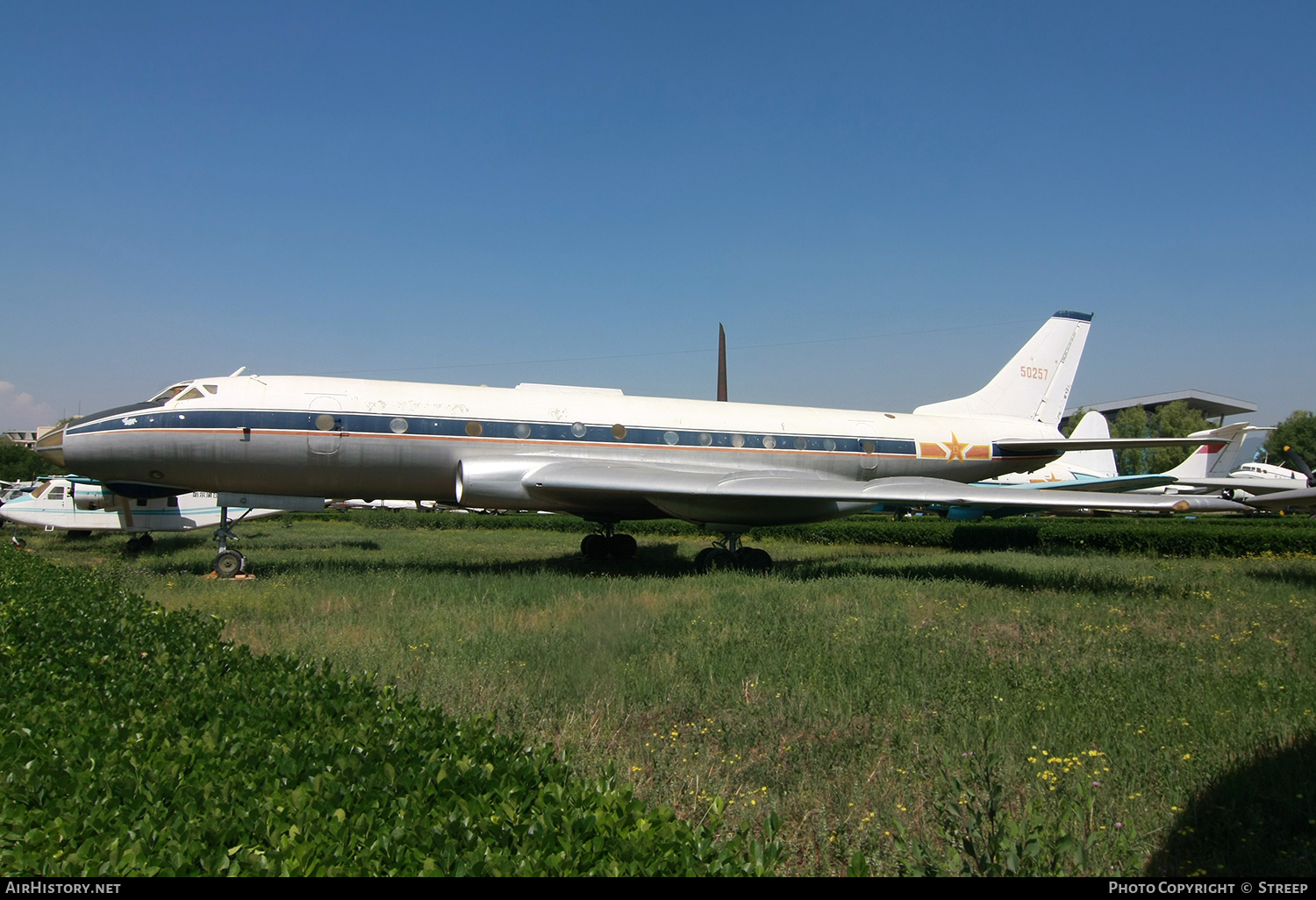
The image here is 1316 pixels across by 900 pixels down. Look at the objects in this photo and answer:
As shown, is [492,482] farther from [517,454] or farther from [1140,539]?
[1140,539]

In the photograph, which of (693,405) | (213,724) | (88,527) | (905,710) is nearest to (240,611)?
(213,724)

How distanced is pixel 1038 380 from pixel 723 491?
9918 millimetres

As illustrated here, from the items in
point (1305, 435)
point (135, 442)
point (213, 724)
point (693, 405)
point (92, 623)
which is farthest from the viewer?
point (1305, 435)

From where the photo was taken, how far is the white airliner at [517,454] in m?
12.1

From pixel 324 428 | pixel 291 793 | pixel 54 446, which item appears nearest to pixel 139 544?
pixel 54 446

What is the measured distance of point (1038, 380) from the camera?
17922 millimetres

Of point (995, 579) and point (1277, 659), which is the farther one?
point (995, 579)

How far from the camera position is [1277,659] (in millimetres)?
6863

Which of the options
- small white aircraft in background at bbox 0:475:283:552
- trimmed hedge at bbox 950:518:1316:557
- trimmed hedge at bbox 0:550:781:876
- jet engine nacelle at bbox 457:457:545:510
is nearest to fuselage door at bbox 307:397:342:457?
jet engine nacelle at bbox 457:457:545:510

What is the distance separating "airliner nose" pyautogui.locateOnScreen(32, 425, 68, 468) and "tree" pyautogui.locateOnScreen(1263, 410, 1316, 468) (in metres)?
95.6

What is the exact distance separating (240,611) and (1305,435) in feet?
335

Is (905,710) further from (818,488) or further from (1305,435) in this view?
(1305,435)

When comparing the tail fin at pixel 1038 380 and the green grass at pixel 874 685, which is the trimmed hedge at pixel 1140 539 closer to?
the tail fin at pixel 1038 380

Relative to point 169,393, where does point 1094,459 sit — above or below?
below
